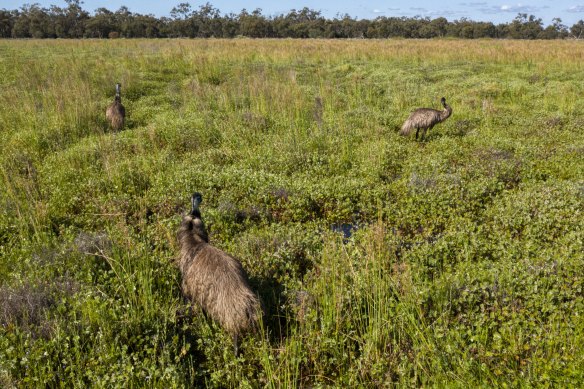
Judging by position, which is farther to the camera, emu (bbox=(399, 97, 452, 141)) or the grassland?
emu (bbox=(399, 97, 452, 141))

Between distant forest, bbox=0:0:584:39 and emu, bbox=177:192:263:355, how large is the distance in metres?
59.0

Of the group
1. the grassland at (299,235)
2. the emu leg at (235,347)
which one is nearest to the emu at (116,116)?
the grassland at (299,235)

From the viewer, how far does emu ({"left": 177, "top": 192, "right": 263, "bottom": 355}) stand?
154 inches

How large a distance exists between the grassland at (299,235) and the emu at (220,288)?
0.61 feet

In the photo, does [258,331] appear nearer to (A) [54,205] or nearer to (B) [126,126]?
(A) [54,205]

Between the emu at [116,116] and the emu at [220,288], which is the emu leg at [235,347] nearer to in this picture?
the emu at [220,288]

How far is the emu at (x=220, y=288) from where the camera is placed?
3.90 m

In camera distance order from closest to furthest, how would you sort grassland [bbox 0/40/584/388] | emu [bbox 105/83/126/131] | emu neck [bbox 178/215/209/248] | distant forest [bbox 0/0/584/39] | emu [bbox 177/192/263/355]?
grassland [bbox 0/40/584/388] → emu [bbox 177/192/263/355] → emu neck [bbox 178/215/209/248] → emu [bbox 105/83/126/131] → distant forest [bbox 0/0/584/39]

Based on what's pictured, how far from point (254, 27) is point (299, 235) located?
204ft

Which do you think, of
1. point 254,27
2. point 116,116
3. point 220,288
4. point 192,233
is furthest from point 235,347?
point 254,27

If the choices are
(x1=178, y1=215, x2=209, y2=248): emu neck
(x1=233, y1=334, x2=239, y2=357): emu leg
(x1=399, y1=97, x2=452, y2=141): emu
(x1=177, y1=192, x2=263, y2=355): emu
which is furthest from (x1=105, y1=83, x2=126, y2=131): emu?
(x1=233, y1=334, x2=239, y2=357): emu leg

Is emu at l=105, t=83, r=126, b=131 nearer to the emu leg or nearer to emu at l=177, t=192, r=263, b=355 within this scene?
emu at l=177, t=192, r=263, b=355

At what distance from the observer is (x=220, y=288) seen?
4.02m

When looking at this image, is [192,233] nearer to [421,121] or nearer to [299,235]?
[299,235]
